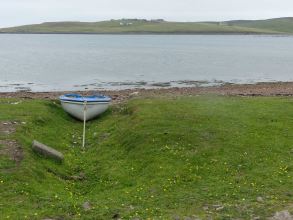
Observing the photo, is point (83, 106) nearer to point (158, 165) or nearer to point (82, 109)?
point (82, 109)

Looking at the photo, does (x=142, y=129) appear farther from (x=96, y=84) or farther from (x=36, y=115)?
(x=96, y=84)

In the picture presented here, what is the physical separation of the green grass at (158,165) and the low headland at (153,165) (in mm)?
32

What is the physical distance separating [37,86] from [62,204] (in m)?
44.8

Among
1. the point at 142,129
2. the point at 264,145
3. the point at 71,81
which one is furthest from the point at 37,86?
the point at 264,145

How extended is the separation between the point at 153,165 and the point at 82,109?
963cm

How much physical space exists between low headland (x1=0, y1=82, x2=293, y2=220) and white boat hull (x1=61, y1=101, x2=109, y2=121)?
0.48 m

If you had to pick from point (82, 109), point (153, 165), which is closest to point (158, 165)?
point (153, 165)

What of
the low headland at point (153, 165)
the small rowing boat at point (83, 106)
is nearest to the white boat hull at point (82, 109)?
the small rowing boat at point (83, 106)

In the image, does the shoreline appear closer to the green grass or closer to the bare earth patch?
the green grass

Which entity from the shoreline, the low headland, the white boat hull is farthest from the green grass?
the shoreline

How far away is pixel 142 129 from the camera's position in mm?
21625

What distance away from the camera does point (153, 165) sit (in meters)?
Answer: 17.6

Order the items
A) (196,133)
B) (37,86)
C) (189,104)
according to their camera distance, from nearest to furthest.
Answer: (196,133)
(189,104)
(37,86)

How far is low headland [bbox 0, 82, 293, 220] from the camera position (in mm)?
13961
